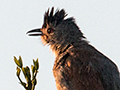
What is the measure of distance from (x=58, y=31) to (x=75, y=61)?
58.2 inches

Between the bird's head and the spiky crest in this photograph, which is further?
the spiky crest

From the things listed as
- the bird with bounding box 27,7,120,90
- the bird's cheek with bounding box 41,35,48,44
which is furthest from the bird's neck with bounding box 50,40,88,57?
the bird's cheek with bounding box 41,35,48,44

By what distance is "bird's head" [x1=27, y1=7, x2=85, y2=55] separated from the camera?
715cm

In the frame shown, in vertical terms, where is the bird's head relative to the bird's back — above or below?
above

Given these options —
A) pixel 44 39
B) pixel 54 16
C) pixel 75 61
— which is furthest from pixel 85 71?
pixel 54 16

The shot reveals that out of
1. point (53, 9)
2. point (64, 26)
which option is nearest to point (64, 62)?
point (64, 26)

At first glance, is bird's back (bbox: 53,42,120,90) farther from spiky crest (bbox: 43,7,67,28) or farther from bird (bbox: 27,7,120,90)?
spiky crest (bbox: 43,7,67,28)

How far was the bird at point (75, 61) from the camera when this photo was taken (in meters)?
5.86

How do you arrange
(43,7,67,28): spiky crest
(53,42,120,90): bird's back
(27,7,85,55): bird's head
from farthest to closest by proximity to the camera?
(43,7,67,28): spiky crest → (27,7,85,55): bird's head → (53,42,120,90): bird's back

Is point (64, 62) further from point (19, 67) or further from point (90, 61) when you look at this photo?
point (19, 67)

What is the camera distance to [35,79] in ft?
15.3

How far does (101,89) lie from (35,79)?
168 centimetres

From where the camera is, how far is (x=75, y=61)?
6.19 metres

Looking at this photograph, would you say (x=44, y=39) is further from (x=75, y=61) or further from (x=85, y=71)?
(x=85, y=71)
